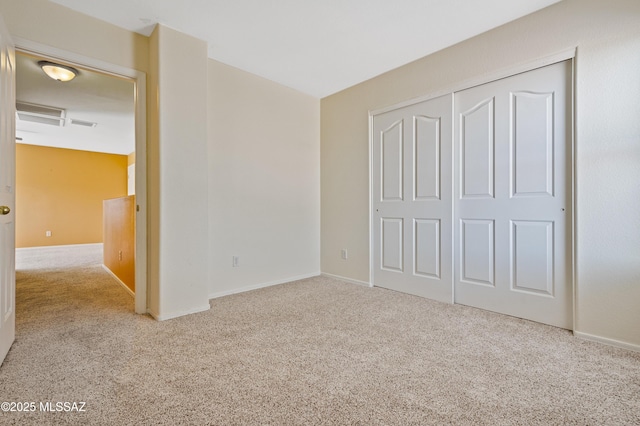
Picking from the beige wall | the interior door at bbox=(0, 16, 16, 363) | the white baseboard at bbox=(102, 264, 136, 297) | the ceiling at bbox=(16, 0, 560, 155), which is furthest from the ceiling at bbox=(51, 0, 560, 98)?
the white baseboard at bbox=(102, 264, 136, 297)

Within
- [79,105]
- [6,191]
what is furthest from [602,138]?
[79,105]

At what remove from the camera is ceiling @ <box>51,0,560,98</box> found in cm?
224

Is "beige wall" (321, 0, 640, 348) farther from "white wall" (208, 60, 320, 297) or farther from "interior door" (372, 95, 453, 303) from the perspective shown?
"white wall" (208, 60, 320, 297)

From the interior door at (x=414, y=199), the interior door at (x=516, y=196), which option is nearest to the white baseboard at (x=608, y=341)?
the interior door at (x=516, y=196)

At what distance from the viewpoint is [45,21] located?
2.18 m

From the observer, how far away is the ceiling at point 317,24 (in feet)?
7.36

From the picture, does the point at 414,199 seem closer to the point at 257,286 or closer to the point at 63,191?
the point at 257,286

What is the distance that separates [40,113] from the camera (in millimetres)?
4605

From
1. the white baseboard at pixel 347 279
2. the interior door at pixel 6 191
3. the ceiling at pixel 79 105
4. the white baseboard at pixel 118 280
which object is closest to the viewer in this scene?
the interior door at pixel 6 191

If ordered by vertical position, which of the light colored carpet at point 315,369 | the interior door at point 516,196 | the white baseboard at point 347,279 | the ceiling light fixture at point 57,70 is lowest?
the light colored carpet at point 315,369

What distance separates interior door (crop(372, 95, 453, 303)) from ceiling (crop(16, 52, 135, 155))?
9.39 ft

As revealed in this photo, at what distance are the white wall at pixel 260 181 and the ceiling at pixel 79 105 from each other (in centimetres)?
111

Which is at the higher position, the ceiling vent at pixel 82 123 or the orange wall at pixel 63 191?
the ceiling vent at pixel 82 123

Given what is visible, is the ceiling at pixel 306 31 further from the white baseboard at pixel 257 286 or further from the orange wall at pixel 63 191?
the orange wall at pixel 63 191
